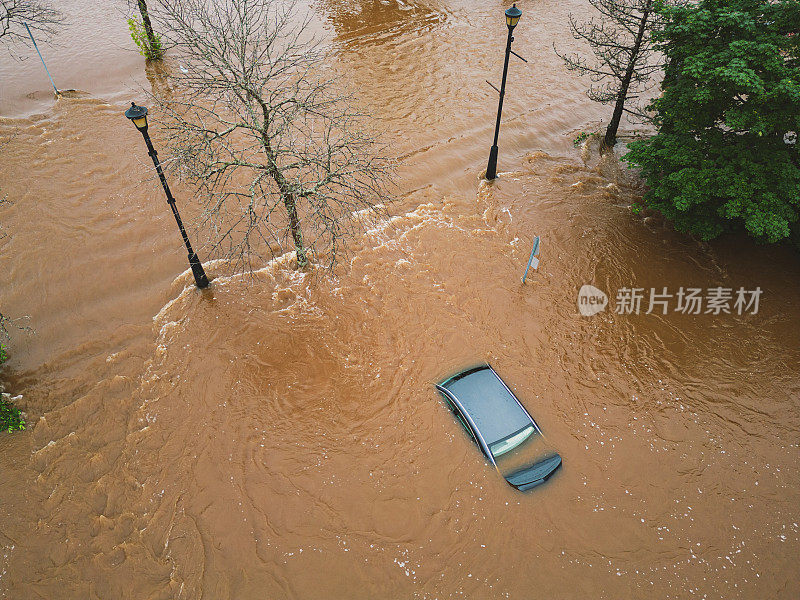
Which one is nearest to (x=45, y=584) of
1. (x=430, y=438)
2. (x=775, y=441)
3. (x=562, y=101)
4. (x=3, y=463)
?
(x=3, y=463)

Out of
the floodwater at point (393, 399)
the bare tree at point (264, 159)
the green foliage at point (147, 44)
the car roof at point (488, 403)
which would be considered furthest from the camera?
the green foliage at point (147, 44)

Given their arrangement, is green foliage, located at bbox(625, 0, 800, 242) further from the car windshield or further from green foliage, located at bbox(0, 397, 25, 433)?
green foliage, located at bbox(0, 397, 25, 433)

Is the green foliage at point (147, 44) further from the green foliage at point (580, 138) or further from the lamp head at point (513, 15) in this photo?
the green foliage at point (580, 138)

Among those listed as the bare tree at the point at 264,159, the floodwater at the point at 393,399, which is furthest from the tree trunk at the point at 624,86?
the bare tree at the point at 264,159

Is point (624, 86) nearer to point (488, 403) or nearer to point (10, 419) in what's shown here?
point (488, 403)

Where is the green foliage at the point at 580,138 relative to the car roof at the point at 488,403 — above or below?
above

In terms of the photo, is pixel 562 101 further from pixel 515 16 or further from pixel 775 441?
pixel 775 441
